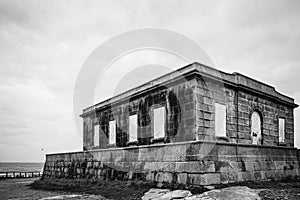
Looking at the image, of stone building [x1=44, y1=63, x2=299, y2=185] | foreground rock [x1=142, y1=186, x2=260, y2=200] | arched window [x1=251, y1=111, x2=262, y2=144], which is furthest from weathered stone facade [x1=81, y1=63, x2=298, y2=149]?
foreground rock [x1=142, y1=186, x2=260, y2=200]

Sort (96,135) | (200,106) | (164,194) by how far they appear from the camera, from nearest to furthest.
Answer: (164,194) < (200,106) < (96,135)

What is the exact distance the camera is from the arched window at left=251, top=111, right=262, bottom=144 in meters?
14.9

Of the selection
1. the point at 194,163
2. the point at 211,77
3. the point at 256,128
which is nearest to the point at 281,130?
the point at 256,128

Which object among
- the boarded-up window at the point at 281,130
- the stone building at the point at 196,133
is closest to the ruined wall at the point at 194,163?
the stone building at the point at 196,133

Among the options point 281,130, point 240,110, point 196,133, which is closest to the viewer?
point 196,133

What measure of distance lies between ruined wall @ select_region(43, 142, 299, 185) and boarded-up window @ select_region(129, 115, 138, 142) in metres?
2.10

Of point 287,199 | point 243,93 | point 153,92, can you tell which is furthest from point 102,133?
point 287,199

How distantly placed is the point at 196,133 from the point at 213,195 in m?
3.89

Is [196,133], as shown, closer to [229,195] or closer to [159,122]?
[159,122]

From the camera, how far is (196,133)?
11.8 metres

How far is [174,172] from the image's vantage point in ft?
33.3

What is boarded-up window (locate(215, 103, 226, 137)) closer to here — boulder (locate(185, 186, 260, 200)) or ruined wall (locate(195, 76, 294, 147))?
ruined wall (locate(195, 76, 294, 147))

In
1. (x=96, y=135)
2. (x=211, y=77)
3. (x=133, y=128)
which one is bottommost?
(x=96, y=135)

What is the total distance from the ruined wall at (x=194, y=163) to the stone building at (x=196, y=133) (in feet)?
0.10
